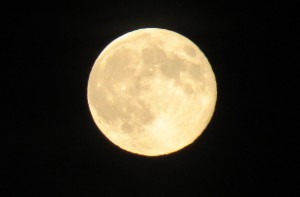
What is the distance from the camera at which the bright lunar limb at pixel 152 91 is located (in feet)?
28.8

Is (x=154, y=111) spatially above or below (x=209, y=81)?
below

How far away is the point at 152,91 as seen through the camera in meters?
8.73

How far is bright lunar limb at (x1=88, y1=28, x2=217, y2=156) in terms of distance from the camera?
345 inches

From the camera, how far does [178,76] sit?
8.82m

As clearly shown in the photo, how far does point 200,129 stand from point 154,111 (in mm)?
837

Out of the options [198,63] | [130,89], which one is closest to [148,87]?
[130,89]

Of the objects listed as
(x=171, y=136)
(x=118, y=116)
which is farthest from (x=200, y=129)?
(x=118, y=116)

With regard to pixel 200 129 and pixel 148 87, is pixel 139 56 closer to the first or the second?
pixel 148 87

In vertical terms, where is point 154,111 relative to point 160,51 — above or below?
below

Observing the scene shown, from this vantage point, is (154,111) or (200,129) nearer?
(154,111)

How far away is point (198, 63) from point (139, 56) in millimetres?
754

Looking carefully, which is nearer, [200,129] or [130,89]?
[130,89]

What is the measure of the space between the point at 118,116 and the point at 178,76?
0.85m

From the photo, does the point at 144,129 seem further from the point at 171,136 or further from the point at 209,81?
the point at 209,81
